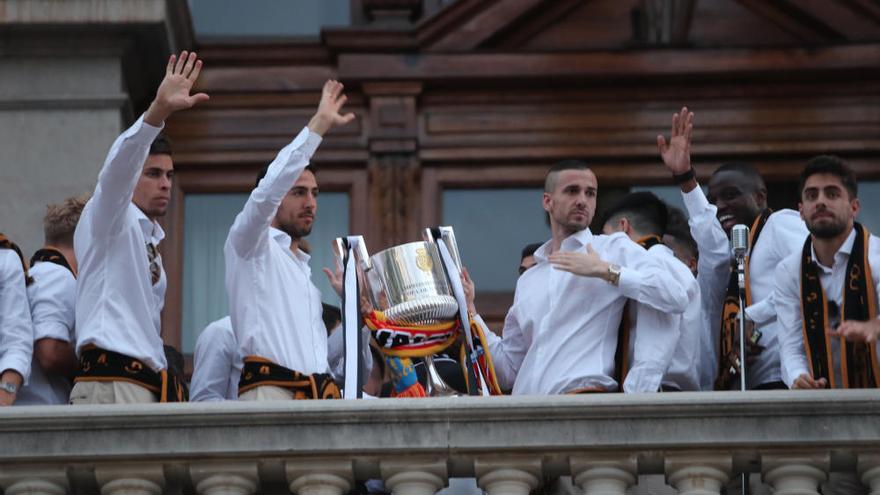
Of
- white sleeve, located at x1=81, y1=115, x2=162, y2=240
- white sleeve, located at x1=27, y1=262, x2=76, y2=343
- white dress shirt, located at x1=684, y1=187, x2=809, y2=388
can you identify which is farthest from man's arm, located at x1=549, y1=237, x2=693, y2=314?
white sleeve, located at x1=27, y1=262, x2=76, y2=343

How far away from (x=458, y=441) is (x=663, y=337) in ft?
4.68

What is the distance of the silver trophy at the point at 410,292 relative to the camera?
36.0ft

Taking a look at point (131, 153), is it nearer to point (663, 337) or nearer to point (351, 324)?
point (351, 324)

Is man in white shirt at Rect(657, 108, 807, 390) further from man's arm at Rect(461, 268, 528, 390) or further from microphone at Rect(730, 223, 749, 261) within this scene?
man's arm at Rect(461, 268, 528, 390)

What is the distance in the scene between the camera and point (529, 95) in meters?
14.8

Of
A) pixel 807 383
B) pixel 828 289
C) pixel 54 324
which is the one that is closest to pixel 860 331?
pixel 807 383

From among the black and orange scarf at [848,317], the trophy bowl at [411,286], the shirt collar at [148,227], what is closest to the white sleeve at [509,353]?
the trophy bowl at [411,286]

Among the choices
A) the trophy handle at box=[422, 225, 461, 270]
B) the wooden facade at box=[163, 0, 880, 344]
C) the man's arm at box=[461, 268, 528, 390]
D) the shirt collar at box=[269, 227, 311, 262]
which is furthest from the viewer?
the wooden facade at box=[163, 0, 880, 344]

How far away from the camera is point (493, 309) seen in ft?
47.4

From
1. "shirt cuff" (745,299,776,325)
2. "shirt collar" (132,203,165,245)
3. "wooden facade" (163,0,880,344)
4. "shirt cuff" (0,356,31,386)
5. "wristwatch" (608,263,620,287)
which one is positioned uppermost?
"wooden facade" (163,0,880,344)

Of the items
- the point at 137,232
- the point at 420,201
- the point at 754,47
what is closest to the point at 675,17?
the point at 754,47

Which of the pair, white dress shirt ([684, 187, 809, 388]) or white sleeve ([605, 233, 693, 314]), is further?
white dress shirt ([684, 187, 809, 388])

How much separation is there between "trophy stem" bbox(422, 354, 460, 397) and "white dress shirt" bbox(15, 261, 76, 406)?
4.74ft

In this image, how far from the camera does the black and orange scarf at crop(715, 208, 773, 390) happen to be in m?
11.1
